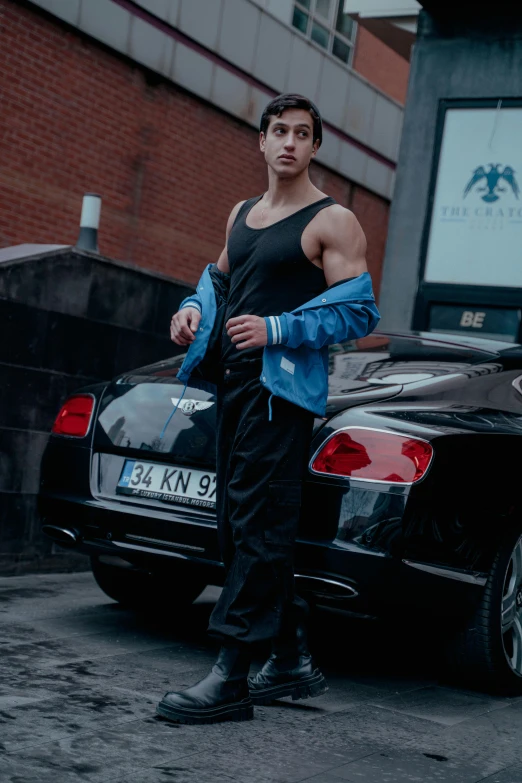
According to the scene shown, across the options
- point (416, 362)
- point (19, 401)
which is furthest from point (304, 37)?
point (416, 362)

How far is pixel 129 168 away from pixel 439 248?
4425mm

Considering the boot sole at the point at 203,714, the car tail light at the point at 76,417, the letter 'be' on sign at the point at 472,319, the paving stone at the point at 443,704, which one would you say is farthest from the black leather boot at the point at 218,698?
the letter 'be' on sign at the point at 472,319

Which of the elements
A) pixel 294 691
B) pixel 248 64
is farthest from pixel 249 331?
pixel 248 64

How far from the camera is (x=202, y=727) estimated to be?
10.9 feet

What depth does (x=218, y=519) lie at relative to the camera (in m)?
3.66

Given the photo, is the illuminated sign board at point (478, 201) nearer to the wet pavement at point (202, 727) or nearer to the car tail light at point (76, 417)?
the wet pavement at point (202, 727)

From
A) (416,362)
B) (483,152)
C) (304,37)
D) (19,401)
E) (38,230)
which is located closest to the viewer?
(416,362)

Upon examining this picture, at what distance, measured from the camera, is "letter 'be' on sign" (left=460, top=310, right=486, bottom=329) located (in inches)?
365

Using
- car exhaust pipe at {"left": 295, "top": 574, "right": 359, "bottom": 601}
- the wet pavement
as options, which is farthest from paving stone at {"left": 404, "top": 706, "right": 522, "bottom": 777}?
car exhaust pipe at {"left": 295, "top": 574, "right": 359, "bottom": 601}

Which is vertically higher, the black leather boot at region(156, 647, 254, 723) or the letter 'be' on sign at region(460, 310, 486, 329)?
the letter 'be' on sign at region(460, 310, 486, 329)

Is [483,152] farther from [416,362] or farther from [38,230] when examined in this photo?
[416,362]

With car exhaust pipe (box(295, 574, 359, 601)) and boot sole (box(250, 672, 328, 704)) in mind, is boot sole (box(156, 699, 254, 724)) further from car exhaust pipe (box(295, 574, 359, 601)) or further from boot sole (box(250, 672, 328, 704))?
car exhaust pipe (box(295, 574, 359, 601))

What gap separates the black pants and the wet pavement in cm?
33

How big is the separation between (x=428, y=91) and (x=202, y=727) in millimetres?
7470
